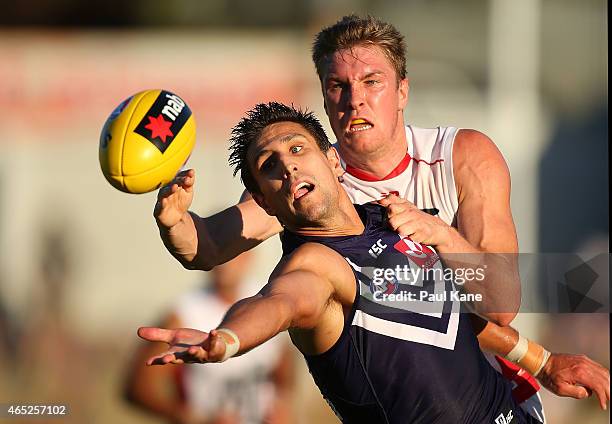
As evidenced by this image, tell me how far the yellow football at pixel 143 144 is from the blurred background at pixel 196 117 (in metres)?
5.23

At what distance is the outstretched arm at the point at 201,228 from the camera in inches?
185

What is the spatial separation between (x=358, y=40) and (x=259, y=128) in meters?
0.89

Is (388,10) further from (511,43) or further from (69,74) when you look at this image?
(69,74)

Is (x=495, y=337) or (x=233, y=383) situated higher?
(x=495, y=337)

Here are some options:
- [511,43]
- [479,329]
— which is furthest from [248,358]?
[511,43]

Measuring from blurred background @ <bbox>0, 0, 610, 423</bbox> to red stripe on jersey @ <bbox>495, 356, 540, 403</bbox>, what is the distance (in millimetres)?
4630

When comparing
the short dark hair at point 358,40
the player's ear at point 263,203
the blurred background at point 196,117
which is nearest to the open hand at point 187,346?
the player's ear at point 263,203

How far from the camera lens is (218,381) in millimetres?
7562

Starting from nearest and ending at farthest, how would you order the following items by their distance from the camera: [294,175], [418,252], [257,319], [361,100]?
[257,319], [294,175], [418,252], [361,100]

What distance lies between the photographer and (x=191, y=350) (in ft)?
9.60

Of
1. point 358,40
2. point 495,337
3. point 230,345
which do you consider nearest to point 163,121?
point 358,40

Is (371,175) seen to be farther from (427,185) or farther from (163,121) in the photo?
(163,121)

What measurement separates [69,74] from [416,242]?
797 centimetres

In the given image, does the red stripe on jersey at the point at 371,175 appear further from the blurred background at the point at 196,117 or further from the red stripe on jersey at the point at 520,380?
the blurred background at the point at 196,117
